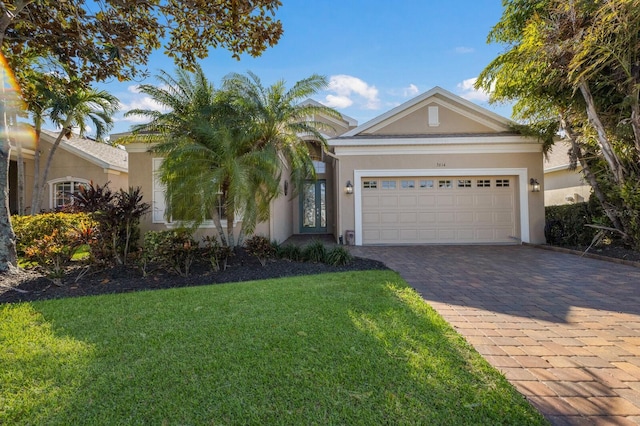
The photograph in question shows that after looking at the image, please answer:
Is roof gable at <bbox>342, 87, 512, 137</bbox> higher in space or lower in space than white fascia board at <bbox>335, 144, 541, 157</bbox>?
higher

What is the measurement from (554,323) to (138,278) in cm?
712

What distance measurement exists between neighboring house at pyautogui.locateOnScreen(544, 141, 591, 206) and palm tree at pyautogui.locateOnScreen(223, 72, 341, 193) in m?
12.4

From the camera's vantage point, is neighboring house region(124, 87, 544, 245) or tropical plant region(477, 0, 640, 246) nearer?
tropical plant region(477, 0, 640, 246)

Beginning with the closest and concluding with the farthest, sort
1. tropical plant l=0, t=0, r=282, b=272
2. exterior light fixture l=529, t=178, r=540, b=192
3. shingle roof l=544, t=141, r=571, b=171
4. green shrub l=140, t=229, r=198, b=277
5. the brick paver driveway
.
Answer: the brick paver driveway
tropical plant l=0, t=0, r=282, b=272
green shrub l=140, t=229, r=198, b=277
exterior light fixture l=529, t=178, r=540, b=192
shingle roof l=544, t=141, r=571, b=171

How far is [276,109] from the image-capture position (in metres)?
7.74

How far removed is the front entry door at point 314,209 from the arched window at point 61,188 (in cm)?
1014

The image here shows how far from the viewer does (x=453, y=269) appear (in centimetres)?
686

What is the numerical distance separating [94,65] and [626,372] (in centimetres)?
1005

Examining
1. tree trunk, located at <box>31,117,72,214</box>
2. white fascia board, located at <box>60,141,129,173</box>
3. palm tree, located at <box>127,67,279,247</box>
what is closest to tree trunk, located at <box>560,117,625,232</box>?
palm tree, located at <box>127,67,279,247</box>

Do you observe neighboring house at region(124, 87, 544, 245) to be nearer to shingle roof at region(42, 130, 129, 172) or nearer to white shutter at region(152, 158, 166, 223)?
white shutter at region(152, 158, 166, 223)

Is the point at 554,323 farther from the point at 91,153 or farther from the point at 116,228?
the point at 91,153

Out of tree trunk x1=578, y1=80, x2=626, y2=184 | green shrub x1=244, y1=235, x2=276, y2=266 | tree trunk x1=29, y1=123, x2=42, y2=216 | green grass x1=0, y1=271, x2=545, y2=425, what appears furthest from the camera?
tree trunk x1=29, y1=123, x2=42, y2=216

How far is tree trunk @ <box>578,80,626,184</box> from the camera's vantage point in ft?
27.2

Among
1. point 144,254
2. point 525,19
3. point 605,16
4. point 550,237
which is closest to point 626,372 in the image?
point 144,254
